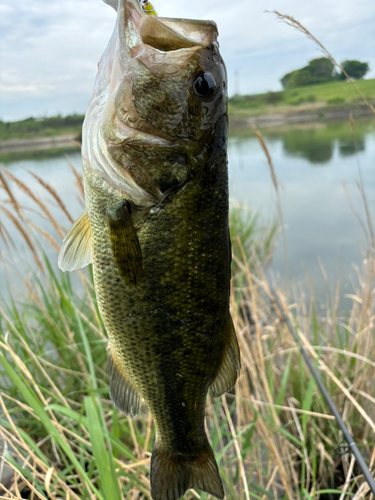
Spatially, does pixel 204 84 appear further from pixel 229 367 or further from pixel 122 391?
pixel 122 391

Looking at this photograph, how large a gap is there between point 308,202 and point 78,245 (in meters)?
11.7

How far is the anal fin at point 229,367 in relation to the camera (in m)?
1.20


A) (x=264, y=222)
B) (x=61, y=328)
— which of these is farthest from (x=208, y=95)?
(x=264, y=222)

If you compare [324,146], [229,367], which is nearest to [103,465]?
[229,367]

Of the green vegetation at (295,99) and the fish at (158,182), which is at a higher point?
the green vegetation at (295,99)

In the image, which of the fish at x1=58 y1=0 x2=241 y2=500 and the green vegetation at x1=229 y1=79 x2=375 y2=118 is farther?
the green vegetation at x1=229 y1=79 x2=375 y2=118

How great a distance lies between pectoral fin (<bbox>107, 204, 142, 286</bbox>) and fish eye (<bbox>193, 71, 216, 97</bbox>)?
15.4 inches

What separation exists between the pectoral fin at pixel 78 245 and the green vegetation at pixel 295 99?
40330 millimetres

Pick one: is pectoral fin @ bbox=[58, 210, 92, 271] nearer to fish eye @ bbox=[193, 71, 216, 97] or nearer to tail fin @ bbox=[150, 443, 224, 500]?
fish eye @ bbox=[193, 71, 216, 97]

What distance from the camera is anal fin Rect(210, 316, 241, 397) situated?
3.92 ft

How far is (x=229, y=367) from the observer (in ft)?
4.00

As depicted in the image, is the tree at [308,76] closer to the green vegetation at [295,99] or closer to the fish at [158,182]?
the green vegetation at [295,99]

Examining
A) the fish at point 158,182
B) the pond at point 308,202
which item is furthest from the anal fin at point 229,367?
the pond at point 308,202

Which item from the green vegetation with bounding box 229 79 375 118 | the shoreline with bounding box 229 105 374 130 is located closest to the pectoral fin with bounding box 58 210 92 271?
the green vegetation with bounding box 229 79 375 118
